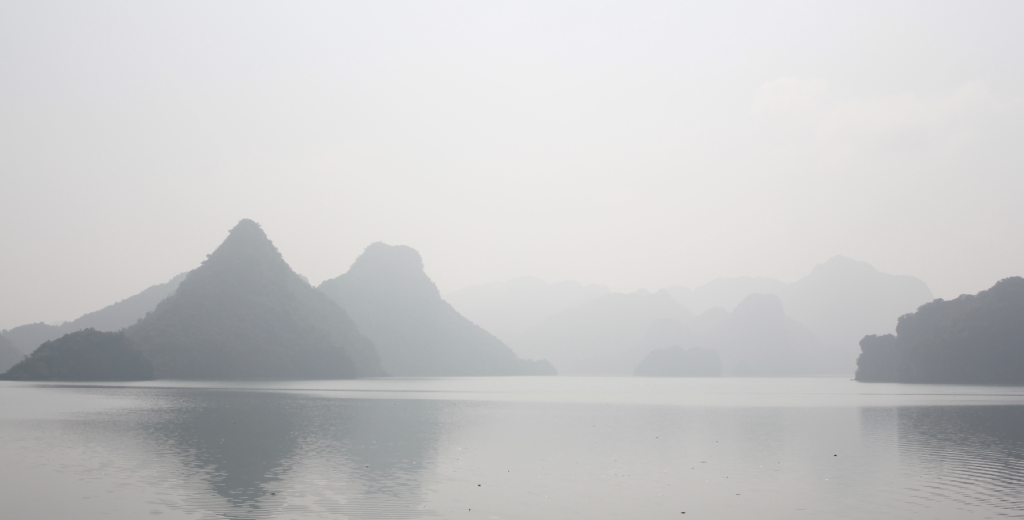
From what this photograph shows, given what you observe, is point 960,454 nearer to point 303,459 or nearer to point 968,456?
point 968,456

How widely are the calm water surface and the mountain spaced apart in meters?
126

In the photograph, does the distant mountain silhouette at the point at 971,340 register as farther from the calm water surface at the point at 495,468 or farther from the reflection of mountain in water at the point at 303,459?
the reflection of mountain in water at the point at 303,459

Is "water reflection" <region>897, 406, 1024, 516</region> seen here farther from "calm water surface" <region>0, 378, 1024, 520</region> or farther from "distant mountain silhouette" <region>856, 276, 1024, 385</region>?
"distant mountain silhouette" <region>856, 276, 1024, 385</region>

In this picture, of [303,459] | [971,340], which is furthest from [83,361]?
[971,340]

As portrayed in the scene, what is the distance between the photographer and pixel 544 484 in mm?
23688

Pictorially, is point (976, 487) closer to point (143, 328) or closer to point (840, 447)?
point (840, 447)

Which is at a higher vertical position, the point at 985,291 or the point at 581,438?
the point at 985,291

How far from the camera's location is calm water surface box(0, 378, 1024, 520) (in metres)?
19.5

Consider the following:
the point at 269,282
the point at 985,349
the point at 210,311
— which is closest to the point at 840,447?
the point at 985,349

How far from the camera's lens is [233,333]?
176875 millimetres

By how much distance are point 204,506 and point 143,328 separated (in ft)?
584

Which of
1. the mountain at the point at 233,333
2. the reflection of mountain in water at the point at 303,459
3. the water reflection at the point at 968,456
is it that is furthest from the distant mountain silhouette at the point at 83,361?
the water reflection at the point at 968,456

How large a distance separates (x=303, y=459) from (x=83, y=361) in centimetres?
13212

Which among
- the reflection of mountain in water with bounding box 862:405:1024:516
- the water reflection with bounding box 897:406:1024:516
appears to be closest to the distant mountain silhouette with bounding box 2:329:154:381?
the reflection of mountain in water with bounding box 862:405:1024:516
